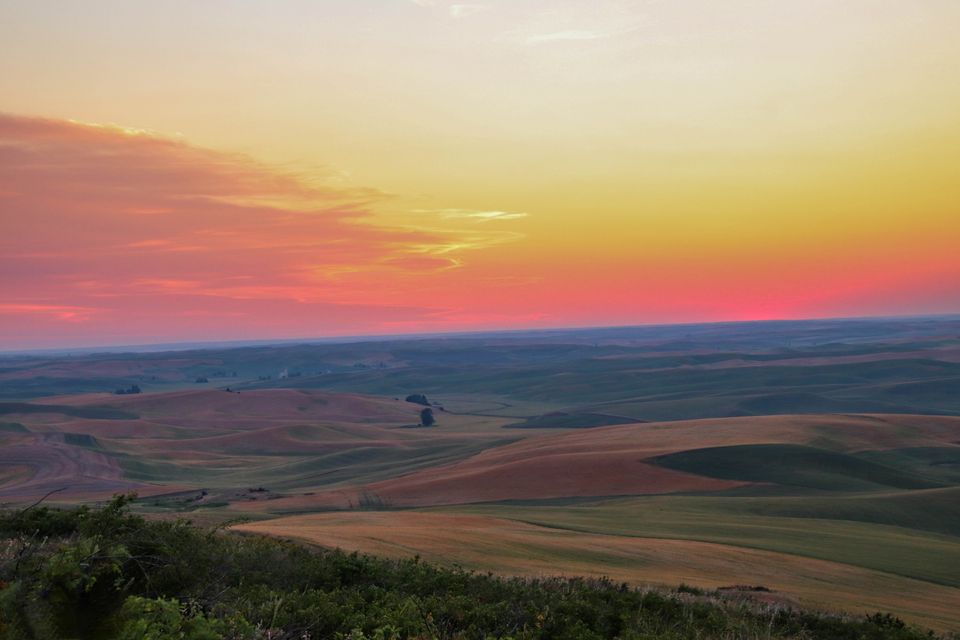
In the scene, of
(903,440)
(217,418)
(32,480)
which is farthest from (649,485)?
(217,418)

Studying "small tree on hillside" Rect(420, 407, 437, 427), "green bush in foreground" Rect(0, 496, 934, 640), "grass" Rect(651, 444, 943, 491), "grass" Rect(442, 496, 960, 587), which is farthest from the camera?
"small tree on hillside" Rect(420, 407, 437, 427)

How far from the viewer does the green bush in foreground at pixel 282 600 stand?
8219 mm

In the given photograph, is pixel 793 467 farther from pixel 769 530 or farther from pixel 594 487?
pixel 769 530

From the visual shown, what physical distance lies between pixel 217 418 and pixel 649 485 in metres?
124

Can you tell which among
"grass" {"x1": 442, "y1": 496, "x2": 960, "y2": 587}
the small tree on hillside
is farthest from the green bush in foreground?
the small tree on hillside

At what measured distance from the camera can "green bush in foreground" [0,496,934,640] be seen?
27.0ft

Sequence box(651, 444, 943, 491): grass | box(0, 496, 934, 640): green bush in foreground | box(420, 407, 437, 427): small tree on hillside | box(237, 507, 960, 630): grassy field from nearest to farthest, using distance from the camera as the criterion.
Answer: box(0, 496, 934, 640): green bush in foreground < box(237, 507, 960, 630): grassy field < box(651, 444, 943, 491): grass < box(420, 407, 437, 427): small tree on hillside

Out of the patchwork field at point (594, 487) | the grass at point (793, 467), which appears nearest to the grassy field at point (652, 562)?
the patchwork field at point (594, 487)

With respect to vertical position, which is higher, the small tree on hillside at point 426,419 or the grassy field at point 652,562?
the grassy field at point 652,562

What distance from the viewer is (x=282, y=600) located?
11.0 meters

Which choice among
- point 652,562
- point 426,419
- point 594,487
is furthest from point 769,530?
point 426,419

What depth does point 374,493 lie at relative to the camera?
232ft

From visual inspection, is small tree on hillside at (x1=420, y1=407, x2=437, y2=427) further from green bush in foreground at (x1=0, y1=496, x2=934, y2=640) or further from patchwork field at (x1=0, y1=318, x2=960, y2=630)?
green bush in foreground at (x1=0, y1=496, x2=934, y2=640)

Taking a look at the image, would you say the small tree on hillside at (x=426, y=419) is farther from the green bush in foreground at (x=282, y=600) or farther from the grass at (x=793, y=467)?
the green bush in foreground at (x=282, y=600)
